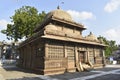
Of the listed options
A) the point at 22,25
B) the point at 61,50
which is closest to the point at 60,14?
the point at 61,50

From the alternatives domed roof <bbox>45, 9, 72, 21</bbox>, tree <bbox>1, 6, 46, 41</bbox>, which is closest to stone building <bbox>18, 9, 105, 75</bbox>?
domed roof <bbox>45, 9, 72, 21</bbox>

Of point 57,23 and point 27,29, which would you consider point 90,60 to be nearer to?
point 57,23

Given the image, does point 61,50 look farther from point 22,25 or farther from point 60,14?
point 22,25

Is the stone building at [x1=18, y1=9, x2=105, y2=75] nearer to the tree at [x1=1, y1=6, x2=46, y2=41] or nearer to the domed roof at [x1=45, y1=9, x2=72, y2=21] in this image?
the domed roof at [x1=45, y1=9, x2=72, y2=21]

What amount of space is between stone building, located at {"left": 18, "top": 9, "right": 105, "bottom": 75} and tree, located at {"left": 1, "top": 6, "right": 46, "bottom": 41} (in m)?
17.5

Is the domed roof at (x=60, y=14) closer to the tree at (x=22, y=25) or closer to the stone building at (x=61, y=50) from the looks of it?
the stone building at (x=61, y=50)

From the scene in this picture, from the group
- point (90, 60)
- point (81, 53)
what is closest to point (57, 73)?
point (81, 53)

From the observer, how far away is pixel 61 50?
67.9 feet

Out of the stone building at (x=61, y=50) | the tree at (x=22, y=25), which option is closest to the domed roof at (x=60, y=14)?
the stone building at (x=61, y=50)

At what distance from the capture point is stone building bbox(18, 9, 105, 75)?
1909 centimetres

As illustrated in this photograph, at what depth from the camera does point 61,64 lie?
20.3 meters

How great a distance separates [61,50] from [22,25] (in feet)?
83.7

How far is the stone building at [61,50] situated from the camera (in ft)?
62.6

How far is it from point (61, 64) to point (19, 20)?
26.9 metres
